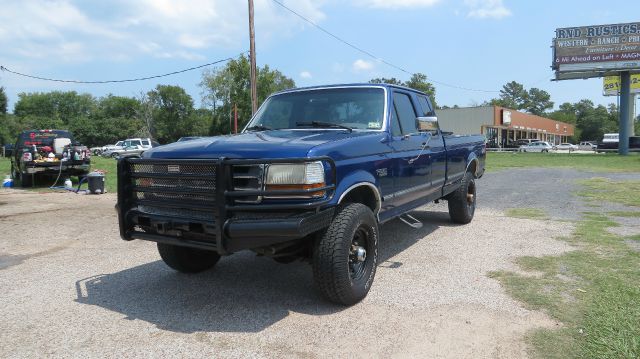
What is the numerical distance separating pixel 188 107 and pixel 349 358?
8276 centimetres

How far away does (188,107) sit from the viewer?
81.5 metres

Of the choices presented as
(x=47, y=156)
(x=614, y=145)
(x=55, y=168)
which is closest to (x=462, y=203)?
(x=55, y=168)

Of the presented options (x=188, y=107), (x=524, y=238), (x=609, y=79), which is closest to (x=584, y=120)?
(x=609, y=79)

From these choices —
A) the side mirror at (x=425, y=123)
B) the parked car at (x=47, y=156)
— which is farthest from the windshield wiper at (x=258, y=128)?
the parked car at (x=47, y=156)

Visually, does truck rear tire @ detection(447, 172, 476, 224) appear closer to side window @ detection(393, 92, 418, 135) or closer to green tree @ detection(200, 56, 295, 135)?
side window @ detection(393, 92, 418, 135)

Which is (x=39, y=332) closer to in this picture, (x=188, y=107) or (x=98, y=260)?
(x=98, y=260)

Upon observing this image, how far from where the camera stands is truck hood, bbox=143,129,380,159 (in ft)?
12.0

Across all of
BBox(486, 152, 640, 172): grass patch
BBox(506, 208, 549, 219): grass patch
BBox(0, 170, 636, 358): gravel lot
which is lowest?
BBox(0, 170, 636, 358): gravel lot

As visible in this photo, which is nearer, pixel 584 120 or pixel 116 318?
pixel 116 318

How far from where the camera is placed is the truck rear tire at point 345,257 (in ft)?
12.3

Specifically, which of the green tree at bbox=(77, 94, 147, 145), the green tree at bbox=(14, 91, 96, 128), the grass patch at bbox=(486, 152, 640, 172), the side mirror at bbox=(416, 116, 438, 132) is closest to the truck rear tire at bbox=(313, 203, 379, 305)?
the side mirror at bbox=(416, 116, 438, 132)

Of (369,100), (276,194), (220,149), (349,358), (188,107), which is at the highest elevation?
(188,107)

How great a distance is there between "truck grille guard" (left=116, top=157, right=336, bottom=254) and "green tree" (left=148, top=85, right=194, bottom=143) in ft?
257

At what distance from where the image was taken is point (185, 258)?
4.90 metres
